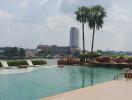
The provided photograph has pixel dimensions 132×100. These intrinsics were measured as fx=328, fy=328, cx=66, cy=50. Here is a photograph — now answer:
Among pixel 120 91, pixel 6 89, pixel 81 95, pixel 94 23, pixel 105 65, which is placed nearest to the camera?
pixel 81 95

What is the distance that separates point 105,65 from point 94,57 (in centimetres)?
745

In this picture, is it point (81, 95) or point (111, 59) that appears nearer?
point (81, 95)

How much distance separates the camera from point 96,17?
56.1m

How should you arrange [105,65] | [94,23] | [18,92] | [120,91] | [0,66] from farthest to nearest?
[94,23] < [105,65] < [0,66] < [18,92] < [120,91]

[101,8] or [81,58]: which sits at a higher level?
[101,8]

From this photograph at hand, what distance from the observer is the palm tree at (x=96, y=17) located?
56.0 meters

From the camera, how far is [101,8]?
56031 mm

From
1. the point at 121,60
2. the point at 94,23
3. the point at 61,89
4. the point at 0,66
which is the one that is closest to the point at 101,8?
the point at 94,23

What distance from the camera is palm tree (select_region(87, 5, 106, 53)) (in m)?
56.0

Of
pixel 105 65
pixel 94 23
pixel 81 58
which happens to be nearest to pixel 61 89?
pixel 105 65

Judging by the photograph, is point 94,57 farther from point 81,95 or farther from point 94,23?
point 81,95

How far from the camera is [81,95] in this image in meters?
14.5

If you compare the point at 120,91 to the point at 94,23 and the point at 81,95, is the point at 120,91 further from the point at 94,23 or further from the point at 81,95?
the point at 94,23

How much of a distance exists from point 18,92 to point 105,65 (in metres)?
27.3
